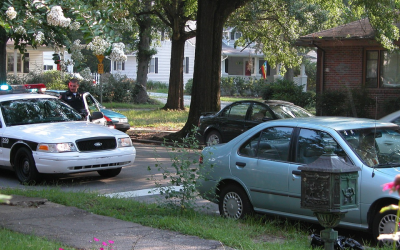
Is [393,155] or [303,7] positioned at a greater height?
[303,7]

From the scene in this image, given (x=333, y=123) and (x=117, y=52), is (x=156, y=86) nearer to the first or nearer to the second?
(x=117, y=52)

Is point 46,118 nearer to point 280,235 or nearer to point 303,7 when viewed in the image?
point 280,235

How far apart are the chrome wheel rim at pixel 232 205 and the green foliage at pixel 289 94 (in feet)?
49.9

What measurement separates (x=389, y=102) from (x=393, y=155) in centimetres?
1414

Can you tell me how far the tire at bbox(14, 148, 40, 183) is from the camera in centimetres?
992

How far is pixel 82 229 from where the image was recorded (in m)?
6.43

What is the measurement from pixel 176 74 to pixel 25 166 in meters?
18.8

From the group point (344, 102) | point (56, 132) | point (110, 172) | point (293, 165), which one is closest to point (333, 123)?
point (293, 165)

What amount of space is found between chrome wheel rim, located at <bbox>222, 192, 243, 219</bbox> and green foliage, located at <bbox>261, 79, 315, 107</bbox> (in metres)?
15.2

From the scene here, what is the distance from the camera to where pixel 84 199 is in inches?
319

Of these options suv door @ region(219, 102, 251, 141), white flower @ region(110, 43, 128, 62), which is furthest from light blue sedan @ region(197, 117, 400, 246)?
suv door @ region(219, 102, 251, 141)

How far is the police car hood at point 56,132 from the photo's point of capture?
389 inches

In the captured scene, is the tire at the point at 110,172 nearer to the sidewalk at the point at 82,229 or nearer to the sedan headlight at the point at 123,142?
the sedan headlight at the point at 123,142

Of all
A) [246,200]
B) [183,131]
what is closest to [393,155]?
[246,200]
